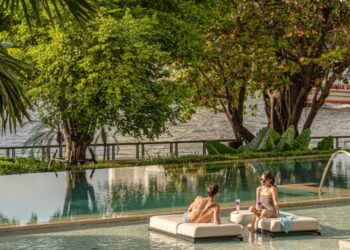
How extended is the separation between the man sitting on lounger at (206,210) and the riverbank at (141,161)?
1466 centimetres

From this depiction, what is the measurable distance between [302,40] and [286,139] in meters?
4.96

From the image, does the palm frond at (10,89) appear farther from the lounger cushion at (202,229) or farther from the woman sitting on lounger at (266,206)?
the woman sitting on lounger at (266,206)

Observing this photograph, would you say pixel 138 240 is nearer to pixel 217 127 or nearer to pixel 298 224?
pixel 298 224

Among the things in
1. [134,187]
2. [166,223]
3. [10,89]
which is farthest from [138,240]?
[134,187]

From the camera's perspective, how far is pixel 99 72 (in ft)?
100

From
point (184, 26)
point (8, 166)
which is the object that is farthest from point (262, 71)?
point (8, 166)

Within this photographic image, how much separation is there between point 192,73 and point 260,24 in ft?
13.1

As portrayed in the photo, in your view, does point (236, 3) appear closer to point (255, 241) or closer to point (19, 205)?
point (19, 205)

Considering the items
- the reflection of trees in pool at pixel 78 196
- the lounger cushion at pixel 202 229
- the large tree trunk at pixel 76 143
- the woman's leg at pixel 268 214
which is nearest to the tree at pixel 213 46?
the large tree trunk at pixel 76 143

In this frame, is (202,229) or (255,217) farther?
(255,217)

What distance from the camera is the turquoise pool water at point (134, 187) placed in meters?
21.5

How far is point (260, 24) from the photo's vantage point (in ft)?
132

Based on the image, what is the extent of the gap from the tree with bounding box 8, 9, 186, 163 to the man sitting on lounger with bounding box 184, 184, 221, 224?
43.5ft

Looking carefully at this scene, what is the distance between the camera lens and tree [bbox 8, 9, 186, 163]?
100.0 feet
